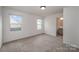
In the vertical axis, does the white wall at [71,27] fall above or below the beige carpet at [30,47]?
above

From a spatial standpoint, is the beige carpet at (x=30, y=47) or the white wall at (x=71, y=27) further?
the white wall at (x=71, y=27)

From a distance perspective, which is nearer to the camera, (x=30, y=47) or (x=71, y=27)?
(x=30, y=47)

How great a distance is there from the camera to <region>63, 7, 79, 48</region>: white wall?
3179mm

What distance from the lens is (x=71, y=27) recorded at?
350 cm

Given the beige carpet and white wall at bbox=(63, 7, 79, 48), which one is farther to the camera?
white wall at bbox=(63, 7, 79, 48)

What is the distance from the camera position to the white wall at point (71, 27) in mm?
3179

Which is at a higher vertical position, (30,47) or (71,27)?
(71,27)

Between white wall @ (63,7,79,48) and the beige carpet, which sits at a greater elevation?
white wall @ (63,7,79,48)

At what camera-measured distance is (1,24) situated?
243cm
